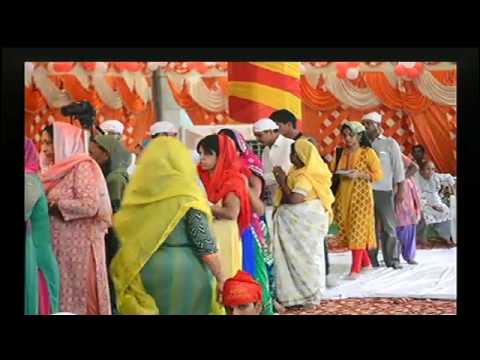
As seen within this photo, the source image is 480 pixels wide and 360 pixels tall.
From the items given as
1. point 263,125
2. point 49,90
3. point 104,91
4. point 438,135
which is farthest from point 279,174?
point 49,90

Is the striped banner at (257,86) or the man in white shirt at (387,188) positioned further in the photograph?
the man in white shirt at (387,188)

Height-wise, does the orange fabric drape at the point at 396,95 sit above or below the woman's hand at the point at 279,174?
above

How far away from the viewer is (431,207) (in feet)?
20.0

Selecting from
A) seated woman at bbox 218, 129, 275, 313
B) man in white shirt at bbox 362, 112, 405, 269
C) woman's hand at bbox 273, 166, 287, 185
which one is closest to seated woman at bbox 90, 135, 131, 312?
seated woman at bbox 218, 129, 275, 313

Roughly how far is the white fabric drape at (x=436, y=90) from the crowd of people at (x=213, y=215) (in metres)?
0.32

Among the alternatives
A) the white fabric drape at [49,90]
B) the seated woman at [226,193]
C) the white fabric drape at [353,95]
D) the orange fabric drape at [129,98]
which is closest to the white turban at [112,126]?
the orange fabric drape at [129,98]

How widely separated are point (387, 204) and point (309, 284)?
67 centimetres

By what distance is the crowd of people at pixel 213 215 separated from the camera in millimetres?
5953

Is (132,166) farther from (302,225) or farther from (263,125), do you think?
(302,225)

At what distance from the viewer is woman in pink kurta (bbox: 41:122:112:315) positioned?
19.5 feet

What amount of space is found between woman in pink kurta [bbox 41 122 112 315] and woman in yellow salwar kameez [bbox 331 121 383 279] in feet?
4.59

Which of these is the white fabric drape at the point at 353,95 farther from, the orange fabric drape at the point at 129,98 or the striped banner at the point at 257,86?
the orange fabric drape at the point at 129,98

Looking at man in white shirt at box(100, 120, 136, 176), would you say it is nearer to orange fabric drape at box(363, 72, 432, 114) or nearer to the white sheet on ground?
the white sheet on ground

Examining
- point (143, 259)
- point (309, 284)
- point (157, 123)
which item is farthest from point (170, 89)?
point (309, 284)
